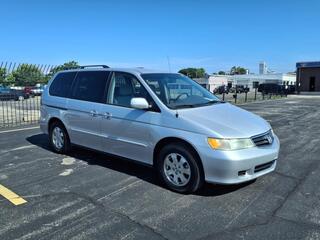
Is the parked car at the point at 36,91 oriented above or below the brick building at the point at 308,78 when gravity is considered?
below

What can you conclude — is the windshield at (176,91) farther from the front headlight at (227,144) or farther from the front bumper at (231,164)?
the front bumper at (231,164)

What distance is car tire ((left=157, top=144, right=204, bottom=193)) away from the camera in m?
4.98

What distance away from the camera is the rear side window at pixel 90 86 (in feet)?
21.3

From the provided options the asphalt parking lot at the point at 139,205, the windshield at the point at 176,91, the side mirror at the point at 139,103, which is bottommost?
the asphalt parking lot at the point at 139,205

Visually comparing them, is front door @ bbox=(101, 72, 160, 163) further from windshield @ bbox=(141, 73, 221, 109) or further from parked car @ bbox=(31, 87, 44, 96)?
parked car @ bbox=(31, 87, 44, 96)

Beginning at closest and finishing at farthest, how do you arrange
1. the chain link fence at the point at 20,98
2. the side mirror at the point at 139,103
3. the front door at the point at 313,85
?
1. the side mirror at the point at 139,103
2. the chain link fence at the point at 20,98
3. the front door at the point at 313,85

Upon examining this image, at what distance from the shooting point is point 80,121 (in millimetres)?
6809

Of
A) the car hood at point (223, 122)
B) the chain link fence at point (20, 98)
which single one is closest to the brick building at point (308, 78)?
the chain link fence at point (20, 98)

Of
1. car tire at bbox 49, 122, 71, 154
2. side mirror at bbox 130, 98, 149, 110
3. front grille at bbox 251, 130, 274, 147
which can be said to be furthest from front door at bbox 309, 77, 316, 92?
side mirror at bbox 130, 98, 149, 110

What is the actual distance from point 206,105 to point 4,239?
3.40 metres

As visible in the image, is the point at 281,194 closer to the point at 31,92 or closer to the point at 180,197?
the point at 180,197

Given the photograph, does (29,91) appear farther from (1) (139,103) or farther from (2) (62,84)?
(1) (139,103)

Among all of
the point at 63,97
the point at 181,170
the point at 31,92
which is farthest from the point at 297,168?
the point at 31,92

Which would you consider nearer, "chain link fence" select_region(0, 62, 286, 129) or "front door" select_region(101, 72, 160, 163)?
"front door" select_region(101, 72, 160, 163)
